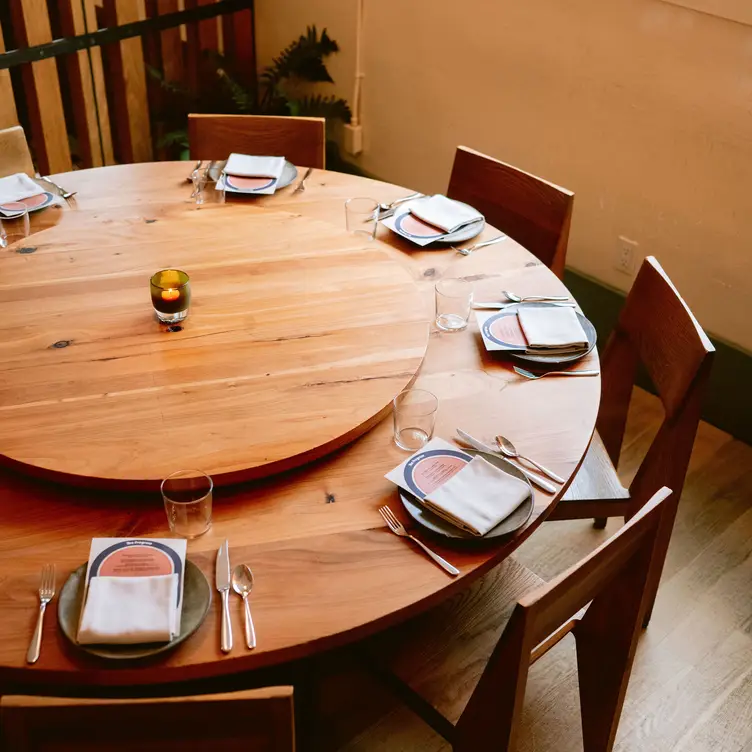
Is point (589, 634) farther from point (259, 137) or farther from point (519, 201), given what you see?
point (259, 137)

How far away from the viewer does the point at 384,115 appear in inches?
159

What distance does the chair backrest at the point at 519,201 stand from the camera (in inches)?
100

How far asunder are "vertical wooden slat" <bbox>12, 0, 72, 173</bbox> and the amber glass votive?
206cm

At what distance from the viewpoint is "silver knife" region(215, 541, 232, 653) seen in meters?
1.30

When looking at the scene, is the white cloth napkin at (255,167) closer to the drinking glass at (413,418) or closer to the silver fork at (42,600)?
the drinking glass at (413,418)

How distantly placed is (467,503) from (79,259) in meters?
1.23

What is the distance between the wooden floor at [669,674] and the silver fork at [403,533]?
554mm

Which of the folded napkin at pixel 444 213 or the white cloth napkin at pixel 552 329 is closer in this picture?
the white cloth napkin at pixel 552 329

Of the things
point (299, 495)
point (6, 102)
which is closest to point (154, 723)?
point (299, 495)

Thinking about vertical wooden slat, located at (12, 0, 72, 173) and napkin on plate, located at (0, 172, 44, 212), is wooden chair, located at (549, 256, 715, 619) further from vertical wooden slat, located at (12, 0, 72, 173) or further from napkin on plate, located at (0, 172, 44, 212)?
vertical wooden slat, located at (12, 0, 72, 173)

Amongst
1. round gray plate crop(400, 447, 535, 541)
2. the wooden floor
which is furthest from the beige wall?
round gray plate crop(400, 447, 535, 541)

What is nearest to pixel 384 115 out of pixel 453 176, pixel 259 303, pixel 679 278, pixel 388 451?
pixel 453 176

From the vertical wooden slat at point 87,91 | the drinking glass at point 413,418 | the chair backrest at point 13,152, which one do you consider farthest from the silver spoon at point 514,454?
the vertical wooden slat at point 87,91

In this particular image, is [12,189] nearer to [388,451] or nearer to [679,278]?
[388,451]
